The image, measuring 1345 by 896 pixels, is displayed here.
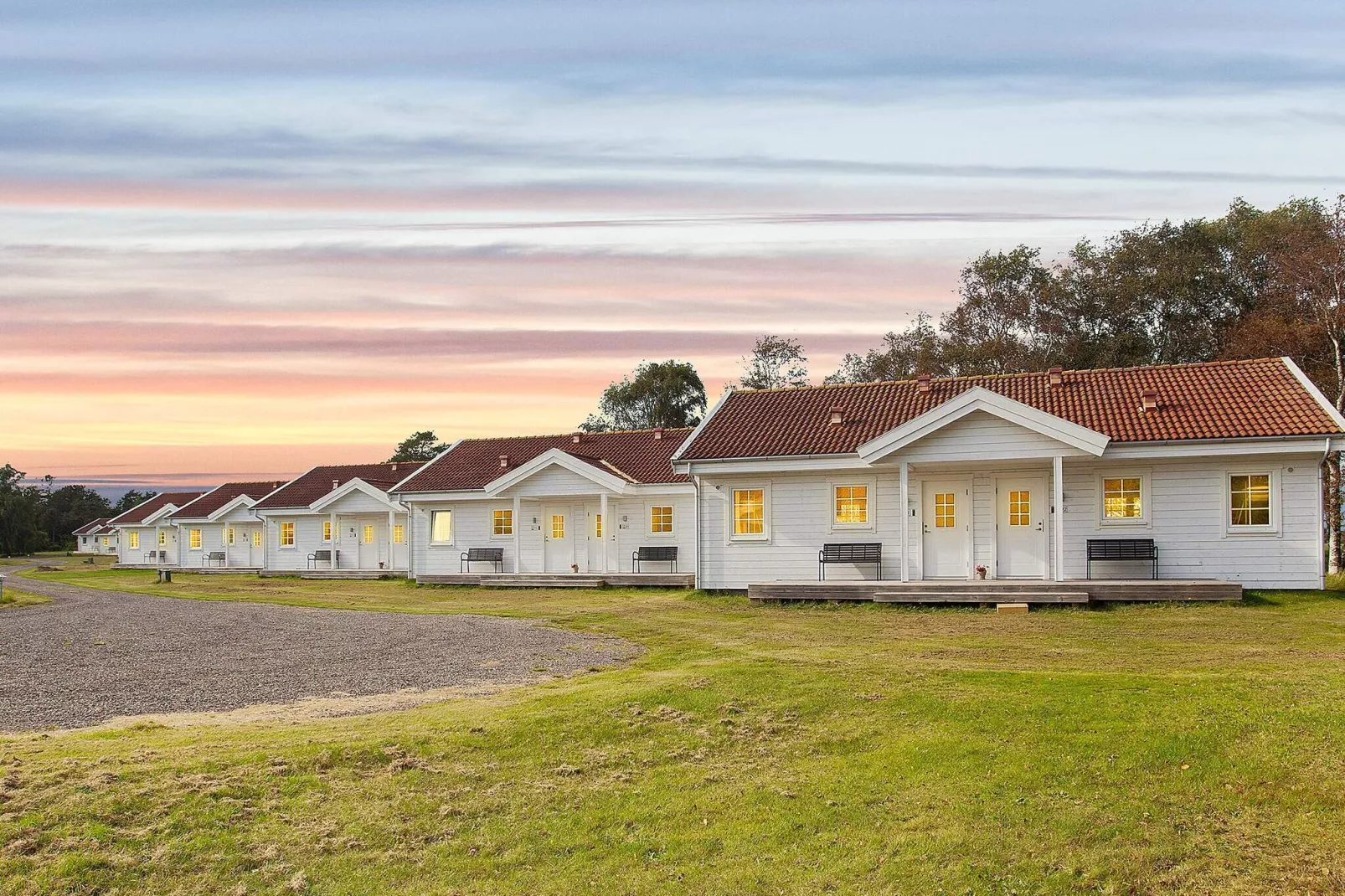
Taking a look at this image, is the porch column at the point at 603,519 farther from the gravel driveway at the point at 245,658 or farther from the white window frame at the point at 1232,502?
the white window frame at the point at 1232,502

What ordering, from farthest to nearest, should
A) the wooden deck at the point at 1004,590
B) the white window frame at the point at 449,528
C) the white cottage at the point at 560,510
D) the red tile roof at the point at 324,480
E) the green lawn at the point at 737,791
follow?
the red tile roof at the point at 324,480 < the white window frame at the point at 449,528 < the white cottage at the point at 560,510 < the wooden deck at the point at 1004,590 < the green lawn at the point at 737,791

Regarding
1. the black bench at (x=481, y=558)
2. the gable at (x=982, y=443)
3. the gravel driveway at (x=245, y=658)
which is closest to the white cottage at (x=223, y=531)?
the black bench at (x=481, y=558)

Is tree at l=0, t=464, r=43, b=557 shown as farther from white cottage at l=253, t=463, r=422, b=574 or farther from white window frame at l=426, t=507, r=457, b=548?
white window frame at l=426, t=507, r=457, b=548

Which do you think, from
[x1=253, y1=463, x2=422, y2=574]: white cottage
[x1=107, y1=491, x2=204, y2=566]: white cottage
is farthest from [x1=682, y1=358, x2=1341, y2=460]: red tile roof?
[x1=107, y1=491, x2=204, y2=566]: white cottage

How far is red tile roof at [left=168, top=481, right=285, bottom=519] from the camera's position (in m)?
54.0

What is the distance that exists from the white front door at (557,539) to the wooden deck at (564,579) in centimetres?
96

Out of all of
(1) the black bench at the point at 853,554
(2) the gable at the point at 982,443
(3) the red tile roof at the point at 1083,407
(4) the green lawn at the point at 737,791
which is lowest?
(4) the green lawn at the point at 737,791

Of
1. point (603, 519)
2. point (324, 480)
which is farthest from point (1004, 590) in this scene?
point (324, 480)

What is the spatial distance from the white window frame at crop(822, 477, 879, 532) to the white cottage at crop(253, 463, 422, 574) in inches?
763

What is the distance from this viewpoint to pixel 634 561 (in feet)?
105

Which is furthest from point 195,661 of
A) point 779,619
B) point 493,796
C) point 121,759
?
point 779,619

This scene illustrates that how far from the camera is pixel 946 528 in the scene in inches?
966

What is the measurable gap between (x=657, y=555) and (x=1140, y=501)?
13249 mm

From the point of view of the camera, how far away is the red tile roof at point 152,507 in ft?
204
